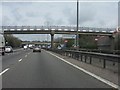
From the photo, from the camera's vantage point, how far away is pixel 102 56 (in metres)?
20.0

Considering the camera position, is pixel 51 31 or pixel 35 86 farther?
pixel 51 31

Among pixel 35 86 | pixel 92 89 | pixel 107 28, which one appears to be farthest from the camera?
pixel 107 28

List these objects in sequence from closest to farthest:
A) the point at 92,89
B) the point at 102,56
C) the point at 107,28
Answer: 1. the point at 92,89
2. the point at 102,56
3. the point at 107,28

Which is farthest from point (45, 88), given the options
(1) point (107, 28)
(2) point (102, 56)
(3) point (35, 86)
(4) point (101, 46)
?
(4) point (101, 46)

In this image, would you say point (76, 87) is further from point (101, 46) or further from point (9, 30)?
point (101, 46)

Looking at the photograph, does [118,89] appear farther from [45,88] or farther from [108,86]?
[45,88]

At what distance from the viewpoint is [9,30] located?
301 feet

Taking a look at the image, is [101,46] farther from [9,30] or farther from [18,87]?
[18,87]

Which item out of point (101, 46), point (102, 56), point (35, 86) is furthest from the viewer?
point (101, 46)

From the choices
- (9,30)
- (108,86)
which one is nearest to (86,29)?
(9,30)

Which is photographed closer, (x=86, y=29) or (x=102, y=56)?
(x=102, y=56)

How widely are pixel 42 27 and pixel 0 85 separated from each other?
8151cm

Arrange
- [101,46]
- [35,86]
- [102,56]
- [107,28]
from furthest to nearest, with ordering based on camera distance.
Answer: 1. [101,46]
2. [107,28]
3. [102,56]
4. [35,86]

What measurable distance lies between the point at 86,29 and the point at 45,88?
8236cm
